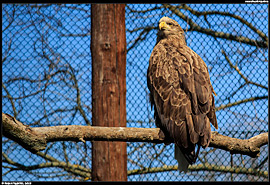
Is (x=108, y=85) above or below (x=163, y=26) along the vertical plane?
below

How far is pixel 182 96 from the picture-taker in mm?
2766

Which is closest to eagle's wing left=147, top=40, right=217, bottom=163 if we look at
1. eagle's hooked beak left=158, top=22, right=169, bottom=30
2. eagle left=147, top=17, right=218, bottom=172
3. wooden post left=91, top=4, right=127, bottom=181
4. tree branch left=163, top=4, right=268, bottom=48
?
eagle left=147, top=17, right=218, bottom=172

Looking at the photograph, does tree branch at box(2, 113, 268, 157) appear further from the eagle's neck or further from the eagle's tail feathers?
the eagle's neck

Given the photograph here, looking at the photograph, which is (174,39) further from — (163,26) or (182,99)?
(182,99)

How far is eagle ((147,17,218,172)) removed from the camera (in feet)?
8.44

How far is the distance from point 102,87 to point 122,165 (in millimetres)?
721

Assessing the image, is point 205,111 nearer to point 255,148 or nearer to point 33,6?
point 255,148

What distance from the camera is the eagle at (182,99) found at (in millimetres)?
2572

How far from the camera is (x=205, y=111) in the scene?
269 cm

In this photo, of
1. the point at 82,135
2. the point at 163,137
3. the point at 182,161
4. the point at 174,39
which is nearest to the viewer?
the point at 82,135

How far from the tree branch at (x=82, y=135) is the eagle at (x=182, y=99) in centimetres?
15

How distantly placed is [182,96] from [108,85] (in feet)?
2.21

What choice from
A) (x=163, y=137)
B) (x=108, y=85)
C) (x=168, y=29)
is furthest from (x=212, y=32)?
(x=163, y=137)

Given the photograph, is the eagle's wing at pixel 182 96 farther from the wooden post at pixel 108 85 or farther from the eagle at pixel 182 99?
the wooden post at pixel 108 85
